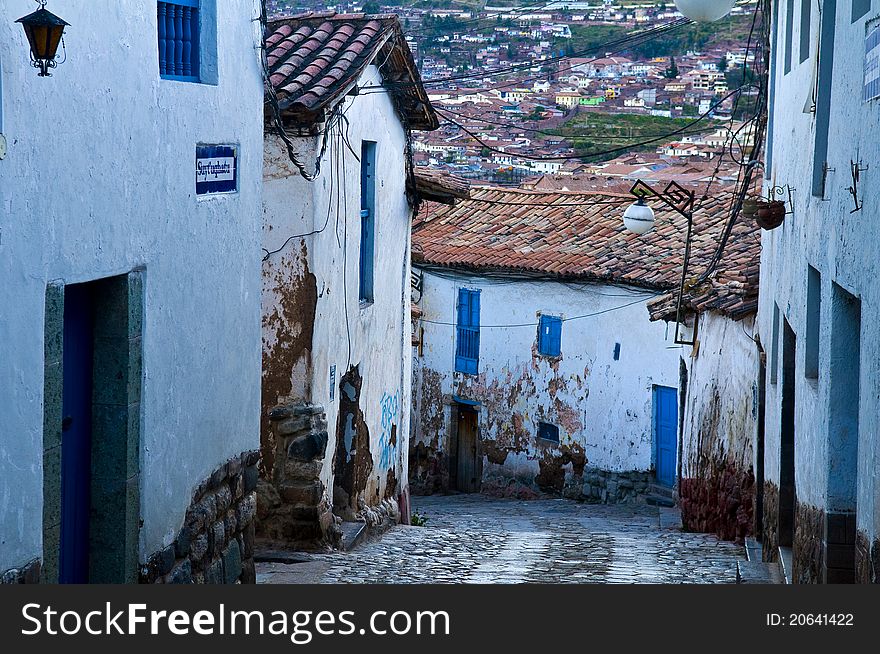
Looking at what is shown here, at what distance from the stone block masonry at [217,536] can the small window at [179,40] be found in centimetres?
217

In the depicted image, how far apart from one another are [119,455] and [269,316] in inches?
180

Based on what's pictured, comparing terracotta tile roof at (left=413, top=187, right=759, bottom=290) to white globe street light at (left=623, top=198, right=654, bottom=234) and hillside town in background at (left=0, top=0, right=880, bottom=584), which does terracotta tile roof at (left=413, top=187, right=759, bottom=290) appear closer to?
hillside town in background at (left=0, top=0, right=880, bottom=584)

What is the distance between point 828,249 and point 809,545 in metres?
1.71

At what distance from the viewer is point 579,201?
22859 millimetres

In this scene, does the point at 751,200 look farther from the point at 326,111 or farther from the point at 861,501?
the point at 861,501

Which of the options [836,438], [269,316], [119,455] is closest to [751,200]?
[836,438]

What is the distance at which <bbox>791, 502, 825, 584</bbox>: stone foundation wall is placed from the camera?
20.5 ft

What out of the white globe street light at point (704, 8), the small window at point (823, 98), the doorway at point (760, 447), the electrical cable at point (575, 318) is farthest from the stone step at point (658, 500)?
the small window at point (823, 98)

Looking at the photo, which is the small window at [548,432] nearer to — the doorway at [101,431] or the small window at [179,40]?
the small window at [179,40]

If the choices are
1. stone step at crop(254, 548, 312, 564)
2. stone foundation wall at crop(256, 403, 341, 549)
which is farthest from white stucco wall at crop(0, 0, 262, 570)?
stone foundation wall at crop(256, 403, 341, 549)

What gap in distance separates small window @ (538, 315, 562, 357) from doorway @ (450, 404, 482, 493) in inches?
82.8

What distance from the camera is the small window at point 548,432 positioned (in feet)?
69.8

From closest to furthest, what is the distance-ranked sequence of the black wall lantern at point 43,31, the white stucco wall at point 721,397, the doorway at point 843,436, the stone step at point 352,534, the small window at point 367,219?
the black wall lantern at point 43,31
the doorway at point 843,436
the stone step at point 352,534
the white stucco wall at point 721,397
the small window at point 367,219

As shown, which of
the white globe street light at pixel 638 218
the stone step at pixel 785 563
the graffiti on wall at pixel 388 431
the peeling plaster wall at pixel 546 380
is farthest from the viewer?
the peeling plaster wall at pixel 546 380
